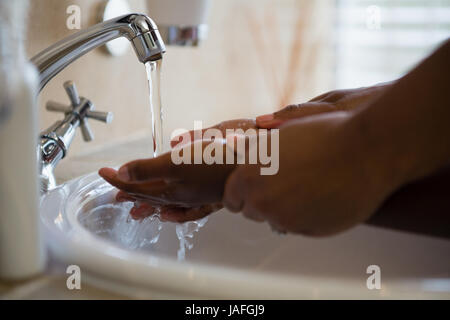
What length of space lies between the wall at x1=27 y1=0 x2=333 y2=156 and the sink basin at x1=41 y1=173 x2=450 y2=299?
0.25m

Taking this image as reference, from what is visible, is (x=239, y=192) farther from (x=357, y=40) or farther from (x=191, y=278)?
(x=357, y=40)

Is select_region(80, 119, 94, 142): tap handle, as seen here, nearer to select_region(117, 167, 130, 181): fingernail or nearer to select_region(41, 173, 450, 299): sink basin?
select_region(41, 173, 450, 299): sink basin

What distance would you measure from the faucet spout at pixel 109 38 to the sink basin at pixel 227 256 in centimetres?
12

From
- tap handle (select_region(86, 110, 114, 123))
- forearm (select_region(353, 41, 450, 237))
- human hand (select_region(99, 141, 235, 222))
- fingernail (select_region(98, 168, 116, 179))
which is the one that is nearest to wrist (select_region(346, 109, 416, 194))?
forearm (select_region(353, 41, 450, 237))

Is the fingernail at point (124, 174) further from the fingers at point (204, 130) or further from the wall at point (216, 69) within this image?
the wall at point (216, 69)

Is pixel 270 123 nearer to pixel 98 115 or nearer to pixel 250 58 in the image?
pixel 98 115

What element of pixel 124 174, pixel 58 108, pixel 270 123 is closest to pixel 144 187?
pixel 124 174

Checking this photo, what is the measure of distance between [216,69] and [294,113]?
0.82m

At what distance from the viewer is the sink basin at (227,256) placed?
1.16 ft

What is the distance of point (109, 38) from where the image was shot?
0.62 meters

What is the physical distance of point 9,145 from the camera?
32cm

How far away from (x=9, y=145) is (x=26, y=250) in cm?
7
